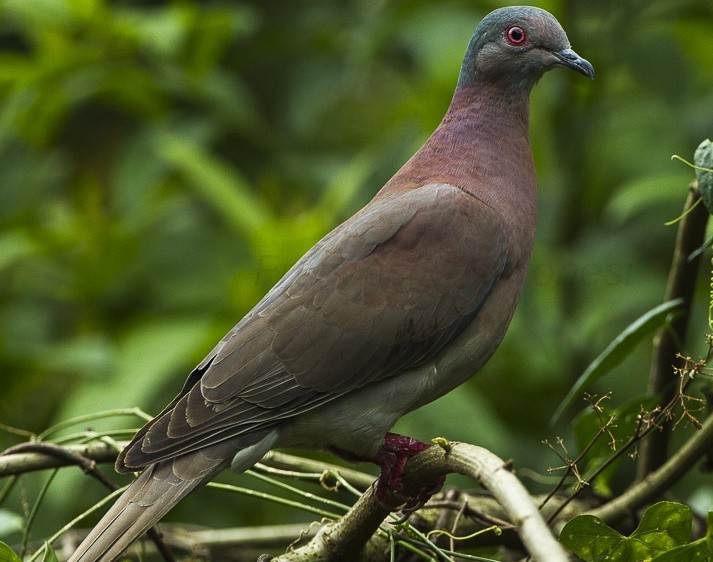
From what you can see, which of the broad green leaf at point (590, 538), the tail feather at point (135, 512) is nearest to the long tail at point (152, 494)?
the tail feather at point (135, 512)

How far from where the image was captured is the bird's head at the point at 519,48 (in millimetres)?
3125

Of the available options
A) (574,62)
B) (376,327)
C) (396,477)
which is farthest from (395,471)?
(574,62)

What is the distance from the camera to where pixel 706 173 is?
2.15 meters

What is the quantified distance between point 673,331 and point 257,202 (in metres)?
2.31

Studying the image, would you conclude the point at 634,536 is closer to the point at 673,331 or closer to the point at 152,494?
the point at 673,331

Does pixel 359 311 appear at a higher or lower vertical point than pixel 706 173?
higher

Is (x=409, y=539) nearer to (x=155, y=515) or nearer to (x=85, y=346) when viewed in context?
(x=155, y=515)

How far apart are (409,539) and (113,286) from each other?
238 centimetres

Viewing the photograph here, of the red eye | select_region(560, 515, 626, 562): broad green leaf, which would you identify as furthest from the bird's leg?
the red eye

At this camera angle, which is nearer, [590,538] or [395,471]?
[590,538]

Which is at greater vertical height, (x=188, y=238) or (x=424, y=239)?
(x=188, y=238)

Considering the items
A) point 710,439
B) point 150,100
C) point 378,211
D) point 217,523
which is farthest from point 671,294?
point 150,100

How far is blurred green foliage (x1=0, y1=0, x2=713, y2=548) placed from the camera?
13.2ft

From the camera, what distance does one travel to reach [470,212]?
2.90 m
